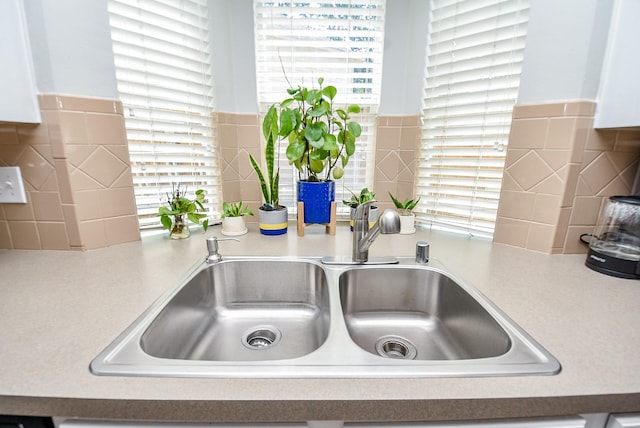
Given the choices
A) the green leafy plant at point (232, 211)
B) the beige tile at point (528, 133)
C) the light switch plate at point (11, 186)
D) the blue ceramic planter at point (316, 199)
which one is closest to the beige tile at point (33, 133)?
the light switch plate at point (11, 186)

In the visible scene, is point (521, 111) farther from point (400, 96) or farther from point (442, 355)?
point (442, 355)

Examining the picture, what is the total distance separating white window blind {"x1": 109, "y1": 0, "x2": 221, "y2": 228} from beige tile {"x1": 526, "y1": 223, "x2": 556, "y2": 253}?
1.33 meters

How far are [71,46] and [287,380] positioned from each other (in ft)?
3.86

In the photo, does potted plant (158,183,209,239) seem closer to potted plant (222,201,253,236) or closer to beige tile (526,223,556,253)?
potted plant (222,201,253,236)

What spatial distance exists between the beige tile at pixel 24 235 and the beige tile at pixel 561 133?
1.79 m

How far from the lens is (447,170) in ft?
4.07

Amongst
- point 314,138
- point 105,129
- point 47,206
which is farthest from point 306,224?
point 47,206

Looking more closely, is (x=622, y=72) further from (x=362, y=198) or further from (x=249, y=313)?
(x=249, y=313)

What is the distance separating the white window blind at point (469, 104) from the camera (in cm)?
104

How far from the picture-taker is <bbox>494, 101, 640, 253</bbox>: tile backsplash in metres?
0.91

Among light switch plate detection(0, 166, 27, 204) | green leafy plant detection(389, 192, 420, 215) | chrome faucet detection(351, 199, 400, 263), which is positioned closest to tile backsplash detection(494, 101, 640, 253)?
green leafy plant detection(389, 192, 420, 215)

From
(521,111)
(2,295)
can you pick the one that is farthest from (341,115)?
(2,295)

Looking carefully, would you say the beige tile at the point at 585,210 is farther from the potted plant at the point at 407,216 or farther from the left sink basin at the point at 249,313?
the left sink basin at the point at 249,313

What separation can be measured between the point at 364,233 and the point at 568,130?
2.43 feet
